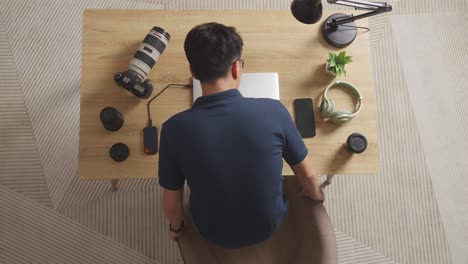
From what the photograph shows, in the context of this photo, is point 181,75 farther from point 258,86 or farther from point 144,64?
point 258,86

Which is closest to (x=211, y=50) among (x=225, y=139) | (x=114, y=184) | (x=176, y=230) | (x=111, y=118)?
(x=225, y=139)

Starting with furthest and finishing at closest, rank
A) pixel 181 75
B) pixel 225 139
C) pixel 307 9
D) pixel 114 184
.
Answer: pixel 114 184, pixel 181 75, pixel 307 9, pixel 225 139

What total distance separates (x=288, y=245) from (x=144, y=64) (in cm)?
80

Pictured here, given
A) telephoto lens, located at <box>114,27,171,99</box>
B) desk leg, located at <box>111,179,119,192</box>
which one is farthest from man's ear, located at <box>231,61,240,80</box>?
desk leg, located at <box>111,179,119,192</box>

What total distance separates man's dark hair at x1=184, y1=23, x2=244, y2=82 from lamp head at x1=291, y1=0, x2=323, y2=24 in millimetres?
273

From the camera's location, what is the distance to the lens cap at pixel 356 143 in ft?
4.57

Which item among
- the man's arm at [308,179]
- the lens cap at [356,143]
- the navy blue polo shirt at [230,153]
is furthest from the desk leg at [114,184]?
the lens cap at [356,143]

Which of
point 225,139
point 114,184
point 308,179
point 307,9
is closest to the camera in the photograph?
point 225,139

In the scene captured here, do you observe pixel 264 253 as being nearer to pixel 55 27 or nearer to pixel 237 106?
Result: pixel 237 106

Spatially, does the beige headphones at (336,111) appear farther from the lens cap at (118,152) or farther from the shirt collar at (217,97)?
the lens cap at (118,152)

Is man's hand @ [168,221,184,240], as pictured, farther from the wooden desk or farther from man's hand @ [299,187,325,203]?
man's hand @ [299,187,325,203]

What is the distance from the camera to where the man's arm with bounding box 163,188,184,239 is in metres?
1.29

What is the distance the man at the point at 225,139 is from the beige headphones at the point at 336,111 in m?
0.26

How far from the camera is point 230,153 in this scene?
108 cm
